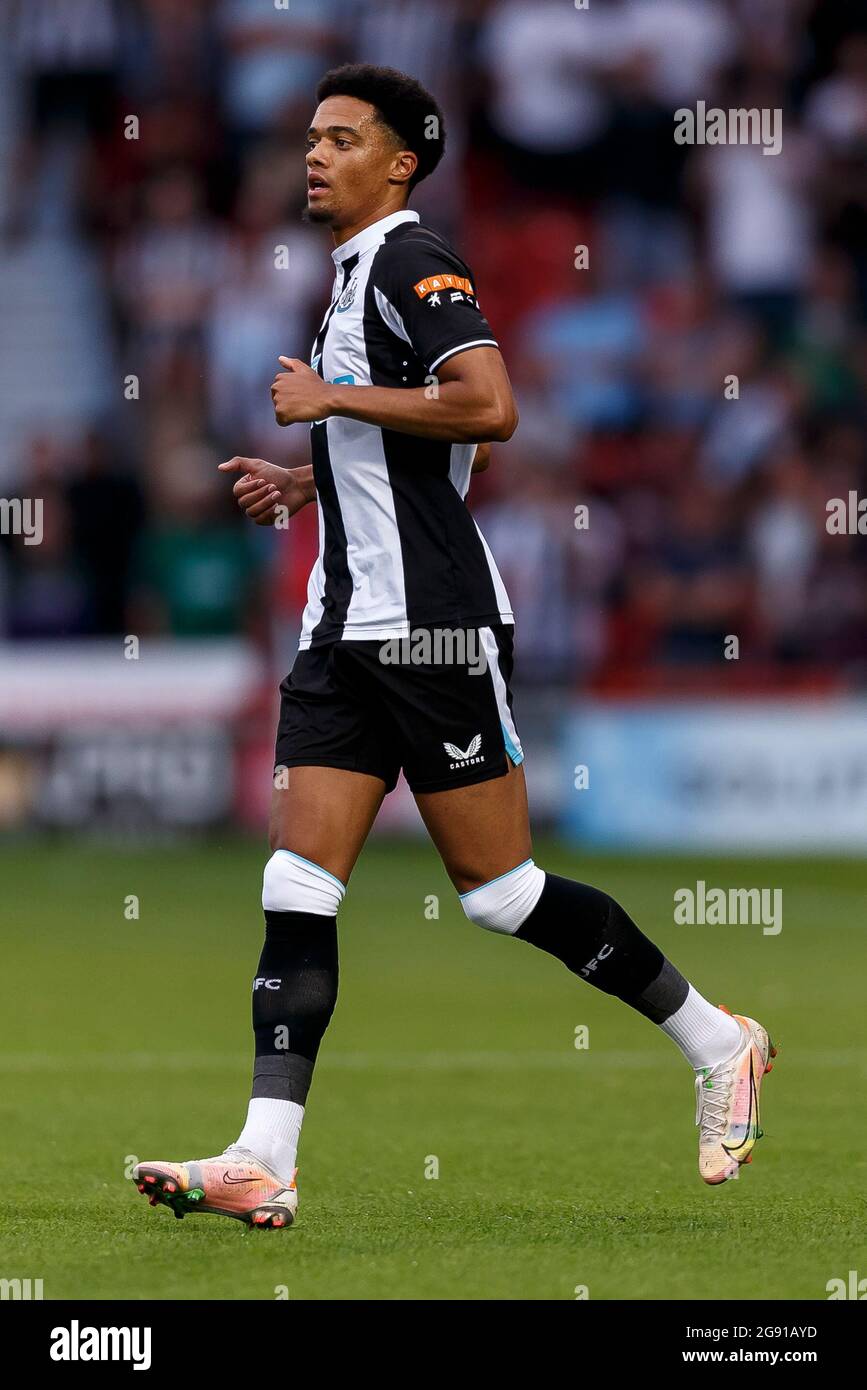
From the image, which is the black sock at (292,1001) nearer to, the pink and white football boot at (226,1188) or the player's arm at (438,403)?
the pink and white football boot at (226,1188)

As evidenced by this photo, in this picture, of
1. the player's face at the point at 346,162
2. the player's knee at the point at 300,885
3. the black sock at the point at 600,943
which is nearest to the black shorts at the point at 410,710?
the player's knee at the point at 300,885

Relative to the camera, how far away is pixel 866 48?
1820cm

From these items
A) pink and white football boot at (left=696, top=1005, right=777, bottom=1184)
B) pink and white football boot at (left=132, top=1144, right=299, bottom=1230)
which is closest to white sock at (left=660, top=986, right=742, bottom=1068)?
pink and white football boot at (left=696, top=1005, right=777, bottom=1184)

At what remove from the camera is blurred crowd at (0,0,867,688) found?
1530 cm

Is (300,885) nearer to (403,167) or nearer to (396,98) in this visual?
(403,167)

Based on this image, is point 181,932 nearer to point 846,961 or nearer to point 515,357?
point 846,961

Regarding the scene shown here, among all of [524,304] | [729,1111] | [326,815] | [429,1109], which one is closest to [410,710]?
[326,815]

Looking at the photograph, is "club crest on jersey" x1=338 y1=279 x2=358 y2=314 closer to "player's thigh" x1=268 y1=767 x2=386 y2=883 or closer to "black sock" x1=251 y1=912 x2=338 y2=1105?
"player's thigh" x1=268 y1=767 x2=386 y2=883

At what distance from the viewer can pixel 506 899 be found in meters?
5.31

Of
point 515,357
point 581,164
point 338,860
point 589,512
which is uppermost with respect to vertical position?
point 581,164

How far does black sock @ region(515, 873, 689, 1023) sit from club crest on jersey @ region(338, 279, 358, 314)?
54.5 inches

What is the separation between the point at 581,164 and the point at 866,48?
237 centimetres

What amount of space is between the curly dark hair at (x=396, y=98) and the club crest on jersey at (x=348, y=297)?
0.28 m

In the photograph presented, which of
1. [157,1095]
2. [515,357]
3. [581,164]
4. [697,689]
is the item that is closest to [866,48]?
[581,164]
